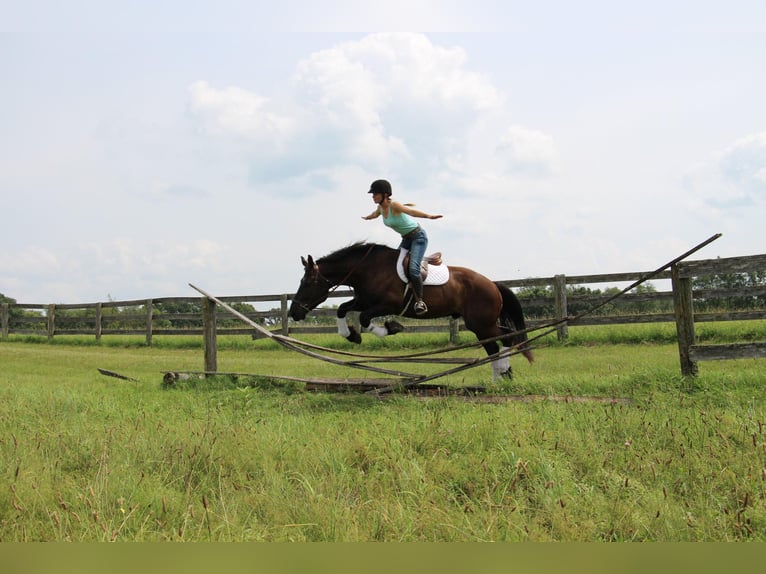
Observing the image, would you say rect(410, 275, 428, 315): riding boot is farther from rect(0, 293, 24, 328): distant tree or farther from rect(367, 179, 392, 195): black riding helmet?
rect(0, 293, 24, 328): distant tree

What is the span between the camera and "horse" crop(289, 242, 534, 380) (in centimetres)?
709

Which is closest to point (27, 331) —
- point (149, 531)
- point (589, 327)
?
point (589, 327)

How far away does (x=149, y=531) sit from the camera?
9.29 feet

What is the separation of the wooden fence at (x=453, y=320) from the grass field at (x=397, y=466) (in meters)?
0.68

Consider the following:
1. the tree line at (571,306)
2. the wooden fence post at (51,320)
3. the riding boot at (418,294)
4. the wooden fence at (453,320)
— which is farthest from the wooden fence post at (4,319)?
the riding boot at (418,294)

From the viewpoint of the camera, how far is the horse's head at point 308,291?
7.19 m

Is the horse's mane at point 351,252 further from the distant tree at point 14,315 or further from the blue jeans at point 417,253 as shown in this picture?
the distant tree at point 14,315

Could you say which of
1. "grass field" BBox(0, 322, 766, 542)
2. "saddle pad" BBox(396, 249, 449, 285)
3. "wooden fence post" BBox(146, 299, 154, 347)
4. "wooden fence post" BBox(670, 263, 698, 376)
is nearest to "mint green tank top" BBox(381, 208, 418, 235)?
"saddle pad" BBox(396, 249, 449, 285)

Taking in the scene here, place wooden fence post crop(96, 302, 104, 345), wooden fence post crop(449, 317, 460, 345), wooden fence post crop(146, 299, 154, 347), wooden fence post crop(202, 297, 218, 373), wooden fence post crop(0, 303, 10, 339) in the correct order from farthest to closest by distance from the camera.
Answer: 1. wooden fence post crop(0, 303, 10, 339)
2. wooden fence post crop(96, 302, 104, 345)
3. wooden fence post crop(146, 299, 154, 347)
4. wooden fence post crop(449, 317, 460, 345)
5. wooden fence post crop(202, 297, 218, 373)

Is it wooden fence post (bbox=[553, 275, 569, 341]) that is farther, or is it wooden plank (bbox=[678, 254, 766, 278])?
wooden fence post (bbox=[553, 275, 569, 341])

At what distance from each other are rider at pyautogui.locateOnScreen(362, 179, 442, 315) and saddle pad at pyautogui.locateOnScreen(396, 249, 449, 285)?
0.10 metres

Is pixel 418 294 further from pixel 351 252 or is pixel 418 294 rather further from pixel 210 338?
pixel 210 338

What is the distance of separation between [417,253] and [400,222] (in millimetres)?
486

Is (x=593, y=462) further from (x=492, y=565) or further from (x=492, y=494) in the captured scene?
(x=492, y=565)
